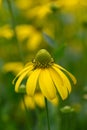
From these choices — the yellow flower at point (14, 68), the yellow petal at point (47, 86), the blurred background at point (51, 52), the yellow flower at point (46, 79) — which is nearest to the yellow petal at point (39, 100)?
the blurred background at point (51, 52)

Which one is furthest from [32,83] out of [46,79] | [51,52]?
[51,52]

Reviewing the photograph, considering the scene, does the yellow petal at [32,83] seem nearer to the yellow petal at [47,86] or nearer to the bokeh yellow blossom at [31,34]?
the yellow petal at [47,86]

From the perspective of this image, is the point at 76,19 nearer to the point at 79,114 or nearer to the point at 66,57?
the point at 66,57

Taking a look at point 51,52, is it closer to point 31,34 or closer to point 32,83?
point 31,34

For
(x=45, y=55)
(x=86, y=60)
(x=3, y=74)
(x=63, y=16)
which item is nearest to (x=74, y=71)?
(x=86, y=60)

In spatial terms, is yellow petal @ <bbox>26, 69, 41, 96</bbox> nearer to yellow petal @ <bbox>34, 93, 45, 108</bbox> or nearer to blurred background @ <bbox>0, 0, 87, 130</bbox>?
blurred background @ <bbox>0, 0, 87, 130</bbox>

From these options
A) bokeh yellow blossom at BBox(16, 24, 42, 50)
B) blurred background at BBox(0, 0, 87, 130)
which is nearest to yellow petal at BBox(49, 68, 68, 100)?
blurred background at BBox(0, 0, 87, 130)
